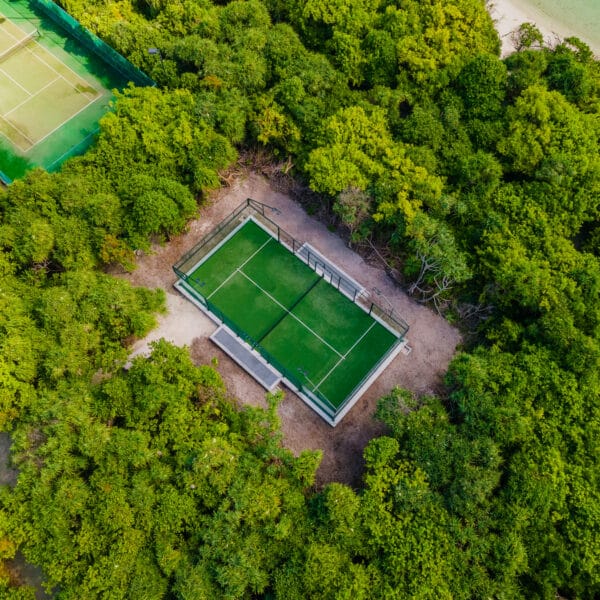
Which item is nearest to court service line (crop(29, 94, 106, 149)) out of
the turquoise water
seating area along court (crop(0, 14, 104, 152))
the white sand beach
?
seating area along court (crop(0, 14, 104, 152))

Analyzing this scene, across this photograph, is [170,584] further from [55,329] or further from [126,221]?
[126,221]

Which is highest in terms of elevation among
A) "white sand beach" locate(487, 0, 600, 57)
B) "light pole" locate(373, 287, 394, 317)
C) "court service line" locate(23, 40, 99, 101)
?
"white sand beach" locate(487, 0, 600, 57)

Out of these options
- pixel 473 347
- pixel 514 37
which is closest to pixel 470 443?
pixel 473 347

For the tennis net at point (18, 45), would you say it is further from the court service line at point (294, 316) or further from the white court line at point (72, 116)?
the court service line at point (294, 316)

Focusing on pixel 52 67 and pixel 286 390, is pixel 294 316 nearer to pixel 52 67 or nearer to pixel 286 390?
pixel 286 390

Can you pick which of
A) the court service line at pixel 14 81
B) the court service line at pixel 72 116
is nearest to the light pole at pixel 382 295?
the court service line at pixel 72 116

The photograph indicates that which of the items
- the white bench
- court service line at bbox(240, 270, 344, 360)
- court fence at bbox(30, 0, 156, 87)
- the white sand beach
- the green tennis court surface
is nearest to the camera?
the white bench

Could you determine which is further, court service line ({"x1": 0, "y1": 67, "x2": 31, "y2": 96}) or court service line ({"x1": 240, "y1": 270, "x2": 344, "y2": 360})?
court service line ({"x1": 0, "y1": 67, "x2": 31, "y2": 96})

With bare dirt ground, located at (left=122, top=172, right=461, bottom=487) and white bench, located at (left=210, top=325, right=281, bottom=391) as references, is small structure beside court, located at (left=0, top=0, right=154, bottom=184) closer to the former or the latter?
bare dirt ground, located at (left=122, top=172, right=461, bottom=487)
